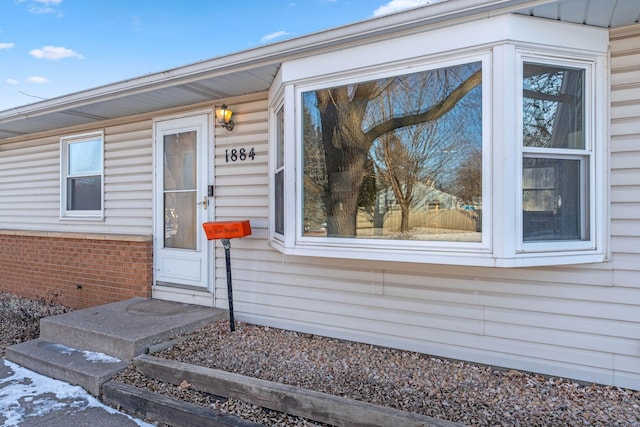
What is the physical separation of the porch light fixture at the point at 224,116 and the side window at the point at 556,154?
2.87 meters

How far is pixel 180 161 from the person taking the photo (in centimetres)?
476

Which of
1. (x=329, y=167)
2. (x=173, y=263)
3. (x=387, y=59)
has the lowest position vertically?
(x=173, y=263)

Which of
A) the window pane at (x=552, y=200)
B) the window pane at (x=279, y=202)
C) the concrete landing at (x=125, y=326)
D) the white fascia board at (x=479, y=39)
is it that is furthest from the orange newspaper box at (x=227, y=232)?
the window pane at (x=552, y=200)

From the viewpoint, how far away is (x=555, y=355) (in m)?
2.89

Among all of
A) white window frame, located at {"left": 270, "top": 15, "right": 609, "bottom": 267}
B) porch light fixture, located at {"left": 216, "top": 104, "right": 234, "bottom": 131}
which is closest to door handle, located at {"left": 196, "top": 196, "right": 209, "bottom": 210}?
porch light fixture, located at {"left": 216, "top": 104, "right": 234, "bottom": 131}

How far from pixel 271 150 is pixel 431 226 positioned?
6.26 feet

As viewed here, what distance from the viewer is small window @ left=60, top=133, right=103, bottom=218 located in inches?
216

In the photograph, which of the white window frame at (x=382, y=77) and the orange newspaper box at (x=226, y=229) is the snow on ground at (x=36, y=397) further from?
the white window frame at (x=382, y=77)

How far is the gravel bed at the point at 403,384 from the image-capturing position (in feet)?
7.75

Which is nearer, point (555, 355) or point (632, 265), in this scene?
point (632, 265)

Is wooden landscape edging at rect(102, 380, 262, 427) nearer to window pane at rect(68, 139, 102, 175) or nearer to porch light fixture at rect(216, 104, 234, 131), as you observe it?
porch light fixture at rect(216, 104, 234, 131)

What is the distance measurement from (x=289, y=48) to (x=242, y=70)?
572mm

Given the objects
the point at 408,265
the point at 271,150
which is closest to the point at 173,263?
the point at 271,150

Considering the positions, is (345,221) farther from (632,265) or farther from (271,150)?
(632,265)
